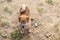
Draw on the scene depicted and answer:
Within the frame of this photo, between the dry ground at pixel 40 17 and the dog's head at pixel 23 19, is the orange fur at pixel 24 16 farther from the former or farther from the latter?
the dry ground at pixel 40 17

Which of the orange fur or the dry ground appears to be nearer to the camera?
the orange fur

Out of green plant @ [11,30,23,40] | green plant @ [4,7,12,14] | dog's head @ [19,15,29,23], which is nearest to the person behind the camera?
dog's head @ [19,15,29,23]

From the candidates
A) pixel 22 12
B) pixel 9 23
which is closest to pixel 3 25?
pixel 9 23

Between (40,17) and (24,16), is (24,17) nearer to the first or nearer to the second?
(24,16)

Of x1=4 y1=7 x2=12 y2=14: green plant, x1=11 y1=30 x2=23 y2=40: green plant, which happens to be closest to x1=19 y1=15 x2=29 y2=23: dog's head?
x1=11 y1=30 x2=23 y2=40: green plant

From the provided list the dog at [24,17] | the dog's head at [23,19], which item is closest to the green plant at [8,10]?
the dog at [24,17]

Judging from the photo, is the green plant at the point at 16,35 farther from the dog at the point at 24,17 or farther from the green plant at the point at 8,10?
the green plant at the point at 8,10

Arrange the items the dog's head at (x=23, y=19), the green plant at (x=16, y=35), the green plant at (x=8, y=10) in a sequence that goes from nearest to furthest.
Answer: the dog's head at (x=23, y=19) → the green plant at (x=16, y=35) → the green plant at (x=8, y=10)

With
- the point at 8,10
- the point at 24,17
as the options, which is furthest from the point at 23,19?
the point at 8,10

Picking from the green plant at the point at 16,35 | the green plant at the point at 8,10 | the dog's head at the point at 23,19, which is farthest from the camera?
the green plant at the point at 8,10

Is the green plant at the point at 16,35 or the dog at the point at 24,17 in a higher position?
the dog at the point at 24,17

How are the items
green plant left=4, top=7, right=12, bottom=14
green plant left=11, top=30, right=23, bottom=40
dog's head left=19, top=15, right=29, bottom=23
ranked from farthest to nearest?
green plant left=4, top=7, right=12, bottom=14, green plant left=11, top=30, right=23, bottom=40, dog's head left=19, top=15, right=29, bottom=23

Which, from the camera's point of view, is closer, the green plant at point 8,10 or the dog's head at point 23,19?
the dog's head at point 23,19

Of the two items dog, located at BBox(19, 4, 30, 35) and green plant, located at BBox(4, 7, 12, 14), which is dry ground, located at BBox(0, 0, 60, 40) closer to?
green plant, located at BBox(4, 7, 12, 14)
